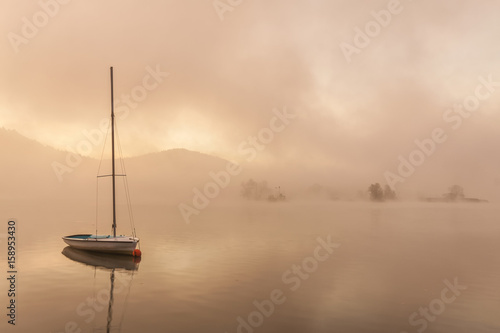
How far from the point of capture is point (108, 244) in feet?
138

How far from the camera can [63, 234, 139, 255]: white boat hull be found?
41406 millimetres

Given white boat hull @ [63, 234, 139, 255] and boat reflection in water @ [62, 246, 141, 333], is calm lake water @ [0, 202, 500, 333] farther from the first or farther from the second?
white boat hull @ [63, 234, 139, 255]

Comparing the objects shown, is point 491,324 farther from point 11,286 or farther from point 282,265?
point 11,286

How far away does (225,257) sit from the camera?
147ft

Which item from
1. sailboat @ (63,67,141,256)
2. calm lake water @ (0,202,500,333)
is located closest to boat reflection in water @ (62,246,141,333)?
calm lake water @ (0,202,500,333)

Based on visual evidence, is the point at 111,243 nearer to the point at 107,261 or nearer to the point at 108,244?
the point at 108,244

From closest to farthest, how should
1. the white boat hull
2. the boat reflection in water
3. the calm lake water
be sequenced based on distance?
1. the calm lake water
2. the boat reflection in water
3. the white boat hull

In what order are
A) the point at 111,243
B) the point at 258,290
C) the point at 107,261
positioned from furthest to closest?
the point at 111,243 < the point at 107,261 < the point at 258,290

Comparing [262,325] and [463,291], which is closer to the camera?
[262,325]

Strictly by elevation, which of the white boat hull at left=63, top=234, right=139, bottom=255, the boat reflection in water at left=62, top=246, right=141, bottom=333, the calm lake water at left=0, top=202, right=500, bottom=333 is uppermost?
the white boat hull at left=63, top=234, right=139, bottom=255

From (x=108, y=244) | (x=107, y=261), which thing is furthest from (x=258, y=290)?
(x=108, y=244)

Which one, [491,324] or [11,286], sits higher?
[11,286]

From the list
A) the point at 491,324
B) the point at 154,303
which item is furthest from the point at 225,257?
the point at 491,324

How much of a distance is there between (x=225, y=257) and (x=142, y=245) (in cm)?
1608
